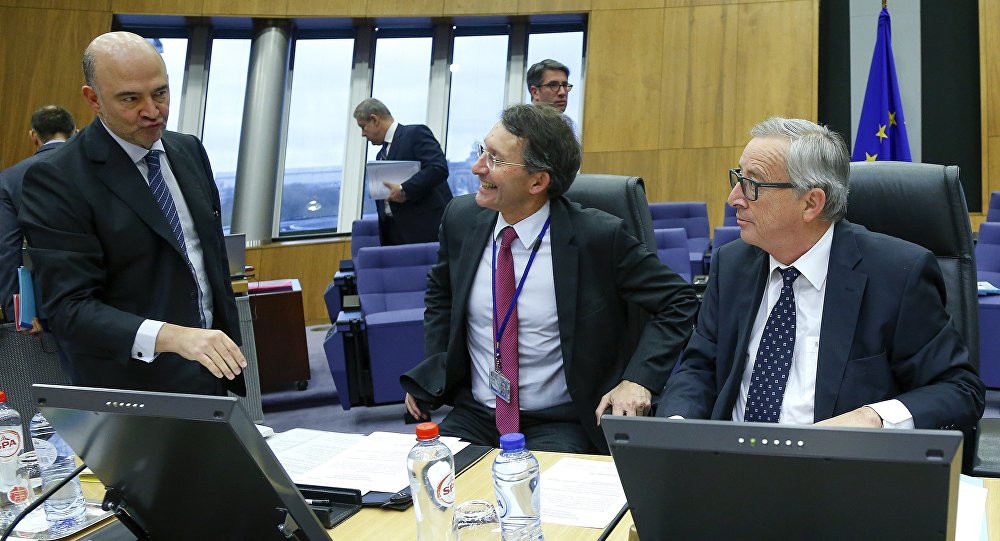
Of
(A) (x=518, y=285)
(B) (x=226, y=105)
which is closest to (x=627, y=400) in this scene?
(A) (x=518, y=285)

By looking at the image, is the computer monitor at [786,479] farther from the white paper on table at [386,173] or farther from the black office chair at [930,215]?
the white paper on table at [386,173]

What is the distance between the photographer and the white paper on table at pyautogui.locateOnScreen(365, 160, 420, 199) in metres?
5.39

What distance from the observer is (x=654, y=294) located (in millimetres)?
2490

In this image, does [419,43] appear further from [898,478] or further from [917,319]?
[898,478]

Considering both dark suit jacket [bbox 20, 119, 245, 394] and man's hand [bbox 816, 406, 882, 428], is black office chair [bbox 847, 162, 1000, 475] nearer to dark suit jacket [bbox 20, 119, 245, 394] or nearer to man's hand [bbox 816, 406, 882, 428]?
man's hand [bbox 816, 406, 882, 428]

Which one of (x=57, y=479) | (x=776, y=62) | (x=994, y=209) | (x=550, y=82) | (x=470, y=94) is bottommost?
(x=57, y=479)

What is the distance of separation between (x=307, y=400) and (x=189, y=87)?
15.2ft

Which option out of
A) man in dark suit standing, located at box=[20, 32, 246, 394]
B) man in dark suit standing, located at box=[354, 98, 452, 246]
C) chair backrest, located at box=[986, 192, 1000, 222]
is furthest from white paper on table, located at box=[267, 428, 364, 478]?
chair backrest, located at box=[986, 192, 1000, 222]

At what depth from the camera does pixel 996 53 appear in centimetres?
776

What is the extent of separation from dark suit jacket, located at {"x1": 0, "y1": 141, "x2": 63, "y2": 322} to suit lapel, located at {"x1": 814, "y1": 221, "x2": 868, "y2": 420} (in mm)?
3325

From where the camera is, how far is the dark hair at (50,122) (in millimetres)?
4434

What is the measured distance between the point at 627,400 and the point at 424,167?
3.46m

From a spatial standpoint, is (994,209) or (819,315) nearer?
(819,315)

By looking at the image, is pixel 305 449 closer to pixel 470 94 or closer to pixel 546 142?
pixel 546 142
